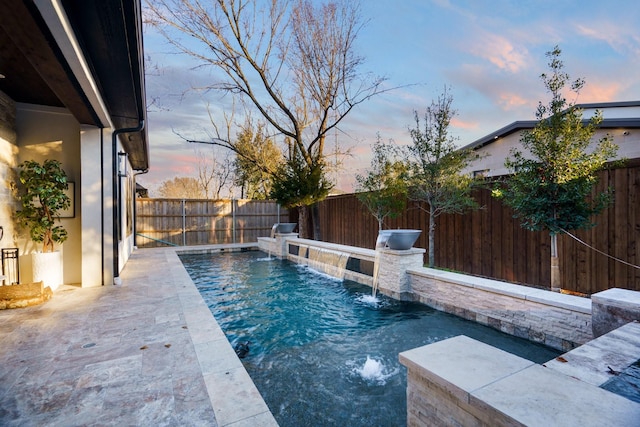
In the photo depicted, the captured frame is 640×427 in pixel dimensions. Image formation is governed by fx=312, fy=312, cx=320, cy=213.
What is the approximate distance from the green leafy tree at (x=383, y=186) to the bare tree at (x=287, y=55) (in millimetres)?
3621

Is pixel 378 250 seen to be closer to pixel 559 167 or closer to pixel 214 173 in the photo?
pixel 559 167

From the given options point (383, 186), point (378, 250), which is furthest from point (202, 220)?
point (378, 250)

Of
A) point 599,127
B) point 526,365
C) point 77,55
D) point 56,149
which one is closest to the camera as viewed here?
point 526,365

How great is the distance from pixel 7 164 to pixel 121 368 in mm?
4011

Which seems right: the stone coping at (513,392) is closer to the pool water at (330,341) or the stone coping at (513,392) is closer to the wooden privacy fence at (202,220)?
the pool water at (330,341)

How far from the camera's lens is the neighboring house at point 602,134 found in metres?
7.25

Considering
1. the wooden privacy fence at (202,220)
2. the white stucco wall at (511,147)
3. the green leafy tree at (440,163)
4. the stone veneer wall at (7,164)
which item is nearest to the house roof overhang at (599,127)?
the white stucco wall at (511,147)

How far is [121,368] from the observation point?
2.50m

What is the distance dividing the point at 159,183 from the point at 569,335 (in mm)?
31831

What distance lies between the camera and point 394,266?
5.20m

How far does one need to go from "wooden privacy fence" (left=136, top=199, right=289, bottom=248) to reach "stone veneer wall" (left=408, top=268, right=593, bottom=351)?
10150mm

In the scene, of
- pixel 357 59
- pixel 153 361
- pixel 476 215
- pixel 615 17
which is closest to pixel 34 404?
pixel 153 361

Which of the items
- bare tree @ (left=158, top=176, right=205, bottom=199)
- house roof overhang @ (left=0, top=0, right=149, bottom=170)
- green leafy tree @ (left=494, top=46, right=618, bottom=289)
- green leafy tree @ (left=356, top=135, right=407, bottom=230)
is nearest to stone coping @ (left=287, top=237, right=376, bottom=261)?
green leafy tree @ (left=356, top=135, right=407, bottom=230)

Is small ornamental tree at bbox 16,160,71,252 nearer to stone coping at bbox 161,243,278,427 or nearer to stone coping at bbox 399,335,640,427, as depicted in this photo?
stone coping at bbox 161,243,278,427
